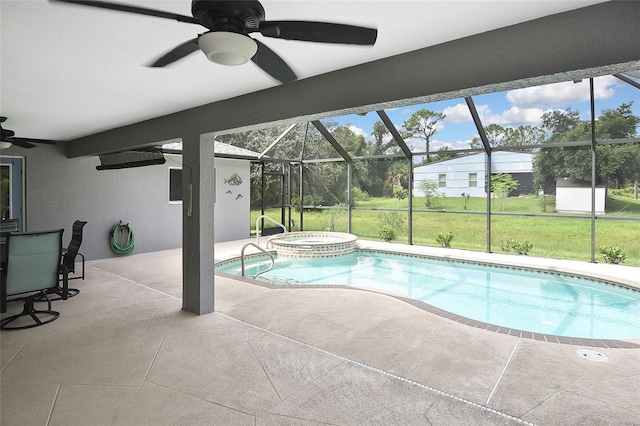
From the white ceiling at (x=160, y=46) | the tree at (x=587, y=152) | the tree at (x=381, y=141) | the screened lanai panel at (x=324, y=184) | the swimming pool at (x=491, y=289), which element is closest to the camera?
the white ceiling at (x=160, y=46)

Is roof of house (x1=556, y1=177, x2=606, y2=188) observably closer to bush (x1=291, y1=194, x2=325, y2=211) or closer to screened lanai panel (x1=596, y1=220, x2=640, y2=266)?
screened lanai panel (x1=596, y1=220, x2=640, y2=266)

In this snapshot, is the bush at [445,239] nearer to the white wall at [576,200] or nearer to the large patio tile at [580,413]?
the white wall at [576,200]

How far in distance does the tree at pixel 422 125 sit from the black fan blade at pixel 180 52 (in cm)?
931

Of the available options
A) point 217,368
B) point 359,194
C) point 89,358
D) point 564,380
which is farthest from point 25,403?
point 359,194

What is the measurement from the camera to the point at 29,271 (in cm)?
429

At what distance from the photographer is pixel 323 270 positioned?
8.63 metres

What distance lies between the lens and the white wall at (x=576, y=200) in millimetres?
8211

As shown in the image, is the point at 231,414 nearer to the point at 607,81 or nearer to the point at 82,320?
the point at 82,320

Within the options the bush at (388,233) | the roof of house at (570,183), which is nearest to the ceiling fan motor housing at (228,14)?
the roof of house at (570,183)

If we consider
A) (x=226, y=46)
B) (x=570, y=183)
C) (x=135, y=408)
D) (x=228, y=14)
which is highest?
(x=228, y=14)

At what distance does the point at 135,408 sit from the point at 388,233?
10295mm

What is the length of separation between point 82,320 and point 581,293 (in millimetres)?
7612

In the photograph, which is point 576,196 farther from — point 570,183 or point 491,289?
point 491,289

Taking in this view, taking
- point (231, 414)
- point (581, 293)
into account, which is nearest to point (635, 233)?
point (581, 293)
